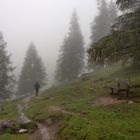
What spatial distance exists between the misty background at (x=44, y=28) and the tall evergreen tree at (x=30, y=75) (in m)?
32.7

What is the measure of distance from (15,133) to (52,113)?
3.39 metres

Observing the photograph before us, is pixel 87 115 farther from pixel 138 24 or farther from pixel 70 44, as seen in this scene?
pixel 70 44

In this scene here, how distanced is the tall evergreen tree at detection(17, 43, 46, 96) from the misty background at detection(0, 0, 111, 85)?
1288 inches

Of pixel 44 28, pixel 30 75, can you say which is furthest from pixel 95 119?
pixel 44 28

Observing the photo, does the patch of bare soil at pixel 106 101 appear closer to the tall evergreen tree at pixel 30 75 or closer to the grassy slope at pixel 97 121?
the grassy slope at pixel 97 121

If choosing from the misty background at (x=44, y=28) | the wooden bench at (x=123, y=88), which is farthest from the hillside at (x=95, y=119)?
the misty background at (x=44, y=28)

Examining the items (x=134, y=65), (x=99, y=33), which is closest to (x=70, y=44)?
(x=99, y=33)

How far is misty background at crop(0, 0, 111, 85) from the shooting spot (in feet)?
405

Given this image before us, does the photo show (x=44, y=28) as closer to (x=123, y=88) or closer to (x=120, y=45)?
(x=123, y=88)

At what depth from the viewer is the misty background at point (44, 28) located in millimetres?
123344

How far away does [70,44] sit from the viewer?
2484 inches

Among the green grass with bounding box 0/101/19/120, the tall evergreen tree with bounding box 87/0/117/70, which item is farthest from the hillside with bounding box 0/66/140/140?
the tall evergreen tree with bounding box 87/0/117/70

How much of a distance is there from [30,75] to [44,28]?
9538 cm

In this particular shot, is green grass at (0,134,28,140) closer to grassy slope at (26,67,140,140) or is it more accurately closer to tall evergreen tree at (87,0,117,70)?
grassy slope at (26,67,140,140)
